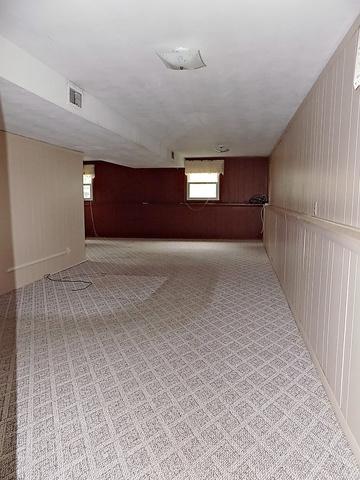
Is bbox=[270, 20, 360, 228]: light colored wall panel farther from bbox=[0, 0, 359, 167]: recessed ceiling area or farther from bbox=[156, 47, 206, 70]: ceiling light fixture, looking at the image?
bbox=[156, 47, 206, 70]: ceiling light fixture

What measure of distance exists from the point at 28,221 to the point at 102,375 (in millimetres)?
2970

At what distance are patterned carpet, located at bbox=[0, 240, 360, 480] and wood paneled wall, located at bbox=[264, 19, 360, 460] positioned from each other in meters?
0.21

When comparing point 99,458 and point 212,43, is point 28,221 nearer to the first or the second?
point 212,43

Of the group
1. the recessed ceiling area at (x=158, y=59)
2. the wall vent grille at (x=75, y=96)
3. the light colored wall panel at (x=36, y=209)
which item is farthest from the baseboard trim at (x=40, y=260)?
the wall vent grille at (x=75, y=96)

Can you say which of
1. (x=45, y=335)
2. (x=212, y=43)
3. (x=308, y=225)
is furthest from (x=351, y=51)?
(x=45, y=335)

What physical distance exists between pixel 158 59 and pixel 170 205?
6727 mm

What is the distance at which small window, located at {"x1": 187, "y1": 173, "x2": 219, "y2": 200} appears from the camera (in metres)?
8.89

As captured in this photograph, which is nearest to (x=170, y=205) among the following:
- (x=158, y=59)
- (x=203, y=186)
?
(x=203, y=186)

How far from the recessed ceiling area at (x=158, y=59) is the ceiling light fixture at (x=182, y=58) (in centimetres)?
5

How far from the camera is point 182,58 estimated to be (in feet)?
7.72

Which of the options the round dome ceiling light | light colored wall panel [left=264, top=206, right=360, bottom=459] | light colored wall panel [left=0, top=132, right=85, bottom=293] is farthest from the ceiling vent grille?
the round dome ceiling light

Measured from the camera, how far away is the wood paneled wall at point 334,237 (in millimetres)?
1589

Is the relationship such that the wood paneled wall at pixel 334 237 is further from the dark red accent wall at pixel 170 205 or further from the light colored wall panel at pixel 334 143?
the dark red accent wall at pixel 170 205

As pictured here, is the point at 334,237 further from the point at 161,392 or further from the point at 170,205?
the point at 170,205
